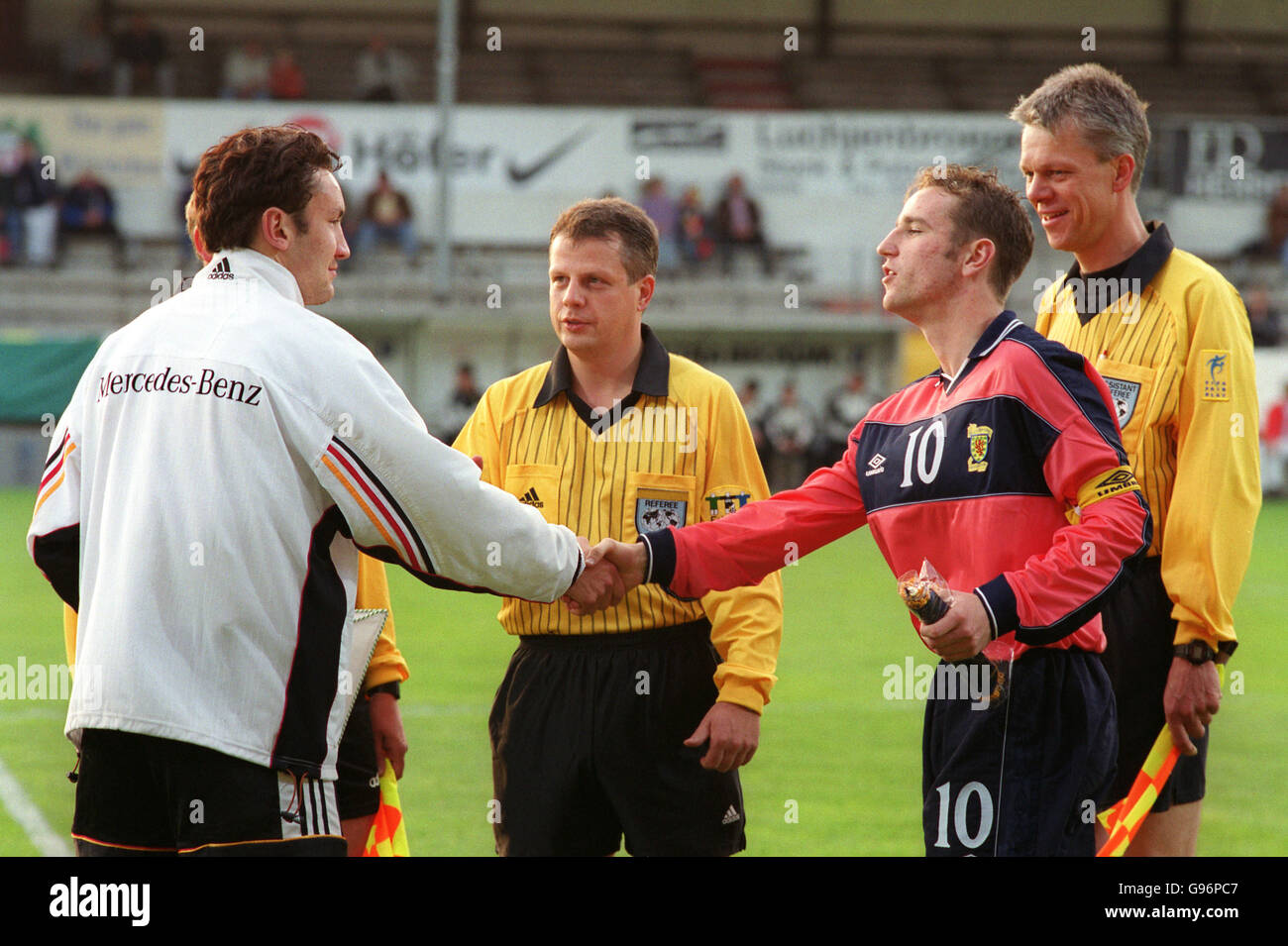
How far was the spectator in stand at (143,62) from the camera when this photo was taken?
27922 millimetres

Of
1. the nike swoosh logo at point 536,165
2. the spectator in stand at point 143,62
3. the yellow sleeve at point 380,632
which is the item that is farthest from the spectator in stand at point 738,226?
the yellow sleeve at point 380,632

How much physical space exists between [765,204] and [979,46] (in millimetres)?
8059

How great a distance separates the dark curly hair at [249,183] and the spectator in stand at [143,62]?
1059 inches

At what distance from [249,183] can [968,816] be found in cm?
212

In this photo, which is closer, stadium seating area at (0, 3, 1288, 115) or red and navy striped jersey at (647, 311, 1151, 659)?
red and navy striped jersey at (647, 311, 1151, 659)

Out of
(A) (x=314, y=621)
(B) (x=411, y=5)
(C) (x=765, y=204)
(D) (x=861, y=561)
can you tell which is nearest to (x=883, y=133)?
(C) (x=765, y=204)

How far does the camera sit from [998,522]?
3.29m

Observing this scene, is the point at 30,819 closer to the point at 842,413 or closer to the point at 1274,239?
the point at 842,413

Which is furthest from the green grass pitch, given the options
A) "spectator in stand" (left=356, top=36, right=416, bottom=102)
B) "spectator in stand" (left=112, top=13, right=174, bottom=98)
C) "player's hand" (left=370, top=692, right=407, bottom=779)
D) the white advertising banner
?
"spectator in stand" (left=112, top=13, right=174, bottom=98)

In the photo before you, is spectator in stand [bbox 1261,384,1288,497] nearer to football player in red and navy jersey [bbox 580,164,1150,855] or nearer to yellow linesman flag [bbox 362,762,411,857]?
football player in red and navy jersey [bbox 580,164,1150,855]

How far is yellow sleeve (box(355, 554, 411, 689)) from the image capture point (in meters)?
4.00

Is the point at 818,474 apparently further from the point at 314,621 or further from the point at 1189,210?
the point at 1189,210

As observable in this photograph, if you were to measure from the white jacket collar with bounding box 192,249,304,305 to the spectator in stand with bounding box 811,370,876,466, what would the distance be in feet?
69.3

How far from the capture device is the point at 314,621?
3.00 metres
